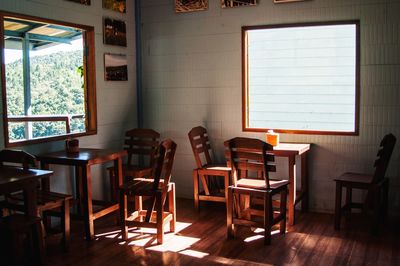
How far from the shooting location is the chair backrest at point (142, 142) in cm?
586

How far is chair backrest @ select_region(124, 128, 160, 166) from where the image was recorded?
5.86 m

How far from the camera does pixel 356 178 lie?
4969 mm

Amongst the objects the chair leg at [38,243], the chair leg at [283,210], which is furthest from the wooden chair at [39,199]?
the chair leg at [283,210]

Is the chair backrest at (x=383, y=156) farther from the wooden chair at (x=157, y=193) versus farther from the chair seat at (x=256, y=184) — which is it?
the wooden chair at (x=157, y=193)

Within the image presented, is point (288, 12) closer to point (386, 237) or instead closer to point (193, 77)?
point (193, 77)

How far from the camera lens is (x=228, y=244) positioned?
4.55 m

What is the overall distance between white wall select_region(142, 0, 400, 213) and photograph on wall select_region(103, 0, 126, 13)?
39 cm

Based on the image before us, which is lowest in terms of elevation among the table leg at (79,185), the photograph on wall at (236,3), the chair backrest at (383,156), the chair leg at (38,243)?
the chair leg at (38,243)

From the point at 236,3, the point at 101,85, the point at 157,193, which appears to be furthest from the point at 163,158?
the point at 236,3

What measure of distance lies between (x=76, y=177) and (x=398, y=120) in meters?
3.57

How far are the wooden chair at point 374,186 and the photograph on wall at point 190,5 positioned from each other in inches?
106

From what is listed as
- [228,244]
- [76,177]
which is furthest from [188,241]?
[76,177]

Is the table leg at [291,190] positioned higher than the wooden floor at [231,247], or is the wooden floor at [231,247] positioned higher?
the table leg at [291,190]

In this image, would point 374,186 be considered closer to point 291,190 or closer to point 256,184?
point 291,190
